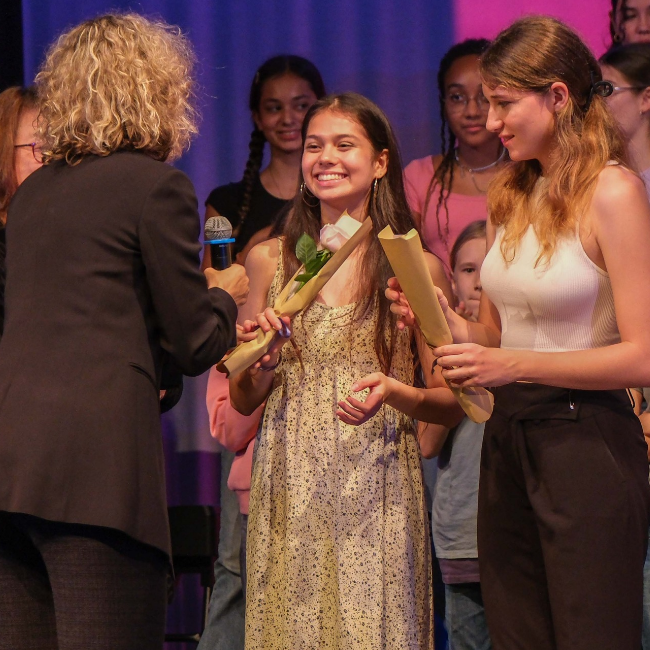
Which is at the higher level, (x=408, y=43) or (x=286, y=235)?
(x=408, y=43)

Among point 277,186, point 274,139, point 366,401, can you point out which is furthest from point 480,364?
point 274,139

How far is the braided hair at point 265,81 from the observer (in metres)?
3.86

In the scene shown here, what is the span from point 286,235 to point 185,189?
2.62ft

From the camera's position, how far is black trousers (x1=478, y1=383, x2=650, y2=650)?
1.88 meters

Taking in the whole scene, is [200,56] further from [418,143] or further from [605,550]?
[605,550]

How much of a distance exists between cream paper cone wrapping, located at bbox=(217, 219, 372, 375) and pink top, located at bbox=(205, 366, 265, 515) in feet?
1.26

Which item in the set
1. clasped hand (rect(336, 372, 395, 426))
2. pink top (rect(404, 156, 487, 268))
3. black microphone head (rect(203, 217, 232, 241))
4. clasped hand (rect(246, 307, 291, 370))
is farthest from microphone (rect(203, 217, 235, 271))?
pink top (rect(404, 156, 487, 268))

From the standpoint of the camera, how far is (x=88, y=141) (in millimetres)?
1755

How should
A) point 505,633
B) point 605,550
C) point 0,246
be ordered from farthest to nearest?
point 0,246, point 505,633, point 605,550

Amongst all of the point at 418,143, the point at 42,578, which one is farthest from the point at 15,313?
the point at 418,143

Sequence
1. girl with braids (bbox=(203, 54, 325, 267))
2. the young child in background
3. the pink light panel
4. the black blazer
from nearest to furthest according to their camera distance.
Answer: the black blazer
the young child in background
girl with braids (bbox=(203, 54, 325, 267))
the pink light panel

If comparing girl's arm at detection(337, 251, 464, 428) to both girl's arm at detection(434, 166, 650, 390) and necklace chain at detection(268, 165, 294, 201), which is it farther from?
necklace chain at detection(268, 165, 294, 201)

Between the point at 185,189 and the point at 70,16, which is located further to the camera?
the point at 70,16

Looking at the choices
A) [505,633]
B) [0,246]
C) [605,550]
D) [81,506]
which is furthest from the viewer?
[0,246]
